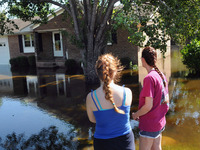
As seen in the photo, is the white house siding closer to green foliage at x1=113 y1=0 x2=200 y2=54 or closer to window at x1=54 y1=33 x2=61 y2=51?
window at x1=54 y1=33 x2=61 y2=51

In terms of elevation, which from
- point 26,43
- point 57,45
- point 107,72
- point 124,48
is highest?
point 26,43

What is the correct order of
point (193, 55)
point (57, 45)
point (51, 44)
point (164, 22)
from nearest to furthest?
point (164, 22) → point (193, 55) → point (57, 45) → point (51, 44)

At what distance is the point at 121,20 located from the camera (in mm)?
6973

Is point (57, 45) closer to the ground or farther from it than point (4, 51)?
farther from it

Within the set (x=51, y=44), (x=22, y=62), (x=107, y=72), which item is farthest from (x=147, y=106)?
(x=22, y=62)

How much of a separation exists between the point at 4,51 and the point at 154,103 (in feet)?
77.4

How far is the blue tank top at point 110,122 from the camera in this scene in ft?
6.72

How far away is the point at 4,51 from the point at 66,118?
2004cm

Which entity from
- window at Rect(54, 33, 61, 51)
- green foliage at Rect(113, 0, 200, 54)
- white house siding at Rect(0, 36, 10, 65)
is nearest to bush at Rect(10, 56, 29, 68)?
white house siding at Rect(0, 36, 10, 65)

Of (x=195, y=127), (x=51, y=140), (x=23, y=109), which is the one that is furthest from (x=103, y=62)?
(x=23, y=109)

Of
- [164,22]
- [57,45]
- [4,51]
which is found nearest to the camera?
[164,22]

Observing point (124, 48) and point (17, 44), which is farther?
point (17, 44)

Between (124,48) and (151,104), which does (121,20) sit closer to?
(151,104)

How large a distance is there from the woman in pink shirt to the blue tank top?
397 mm
